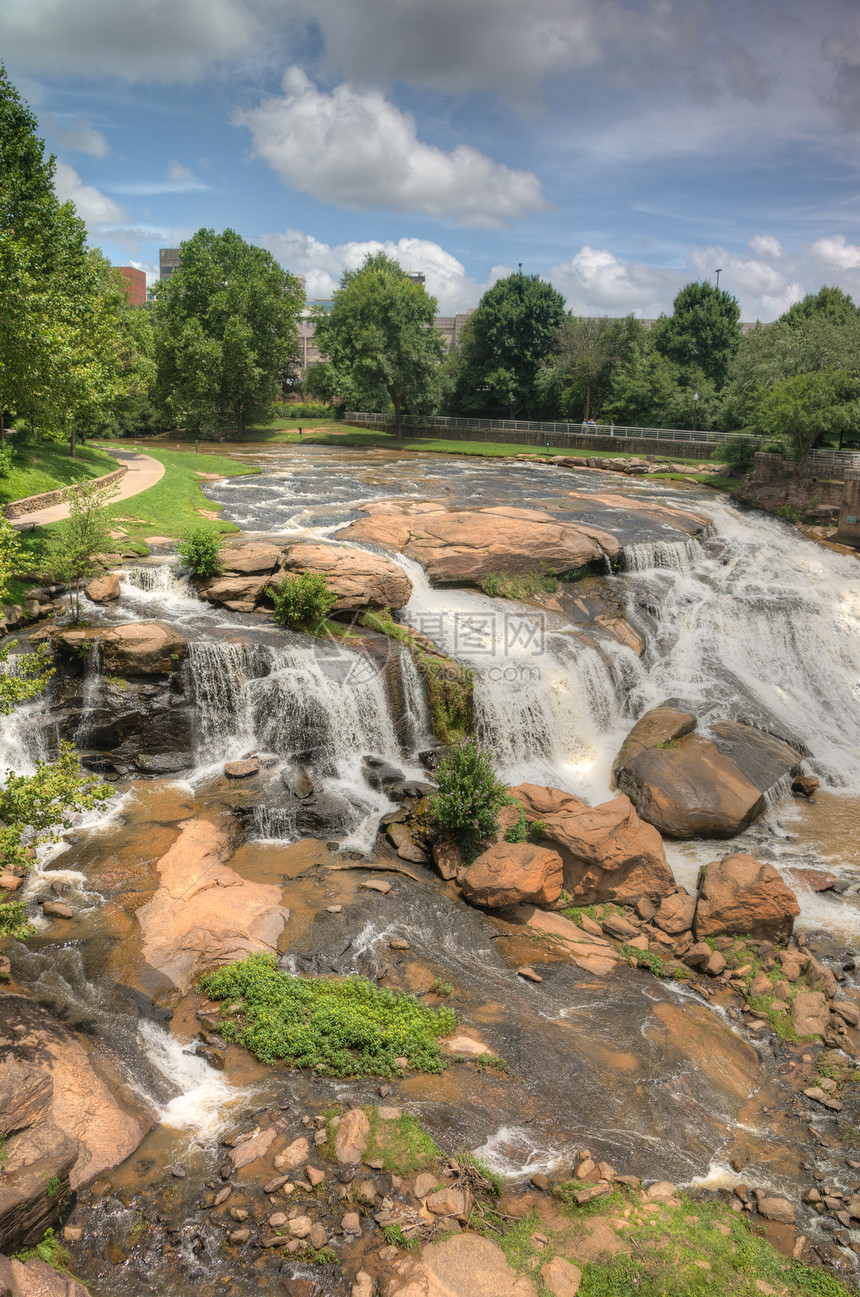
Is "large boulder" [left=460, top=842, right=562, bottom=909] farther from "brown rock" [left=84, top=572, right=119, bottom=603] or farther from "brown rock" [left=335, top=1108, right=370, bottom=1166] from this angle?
"brown rock" [left=84, top=572, right=119, bottom=603]

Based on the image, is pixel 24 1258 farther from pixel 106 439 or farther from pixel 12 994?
pixel 106 439

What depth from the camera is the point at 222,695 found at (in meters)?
13.1

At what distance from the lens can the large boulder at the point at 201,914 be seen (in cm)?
793

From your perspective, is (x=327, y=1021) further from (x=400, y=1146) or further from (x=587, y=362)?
(x=587, y=362)

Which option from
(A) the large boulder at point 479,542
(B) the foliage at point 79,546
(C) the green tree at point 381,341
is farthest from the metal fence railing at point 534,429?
(B) the foliage at point 79,546

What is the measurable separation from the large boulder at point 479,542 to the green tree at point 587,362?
1177 inches

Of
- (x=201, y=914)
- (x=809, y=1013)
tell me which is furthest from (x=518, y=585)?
(x=201, y=914)

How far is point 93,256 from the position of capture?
35.3m

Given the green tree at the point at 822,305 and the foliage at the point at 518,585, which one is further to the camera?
the green tree at the point at 822,305

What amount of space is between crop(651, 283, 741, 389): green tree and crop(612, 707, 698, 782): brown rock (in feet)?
145

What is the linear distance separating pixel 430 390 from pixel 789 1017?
142 feet

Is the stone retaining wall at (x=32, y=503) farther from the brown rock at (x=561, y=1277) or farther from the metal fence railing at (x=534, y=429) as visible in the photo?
the metal fence railing at (x=534, y=429)

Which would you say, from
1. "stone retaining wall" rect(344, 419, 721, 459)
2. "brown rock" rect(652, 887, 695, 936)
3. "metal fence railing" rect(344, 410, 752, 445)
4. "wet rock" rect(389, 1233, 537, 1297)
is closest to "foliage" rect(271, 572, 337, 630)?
"brown rock" rect(652, 887, 695, 936)

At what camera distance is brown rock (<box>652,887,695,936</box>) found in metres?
9.89
